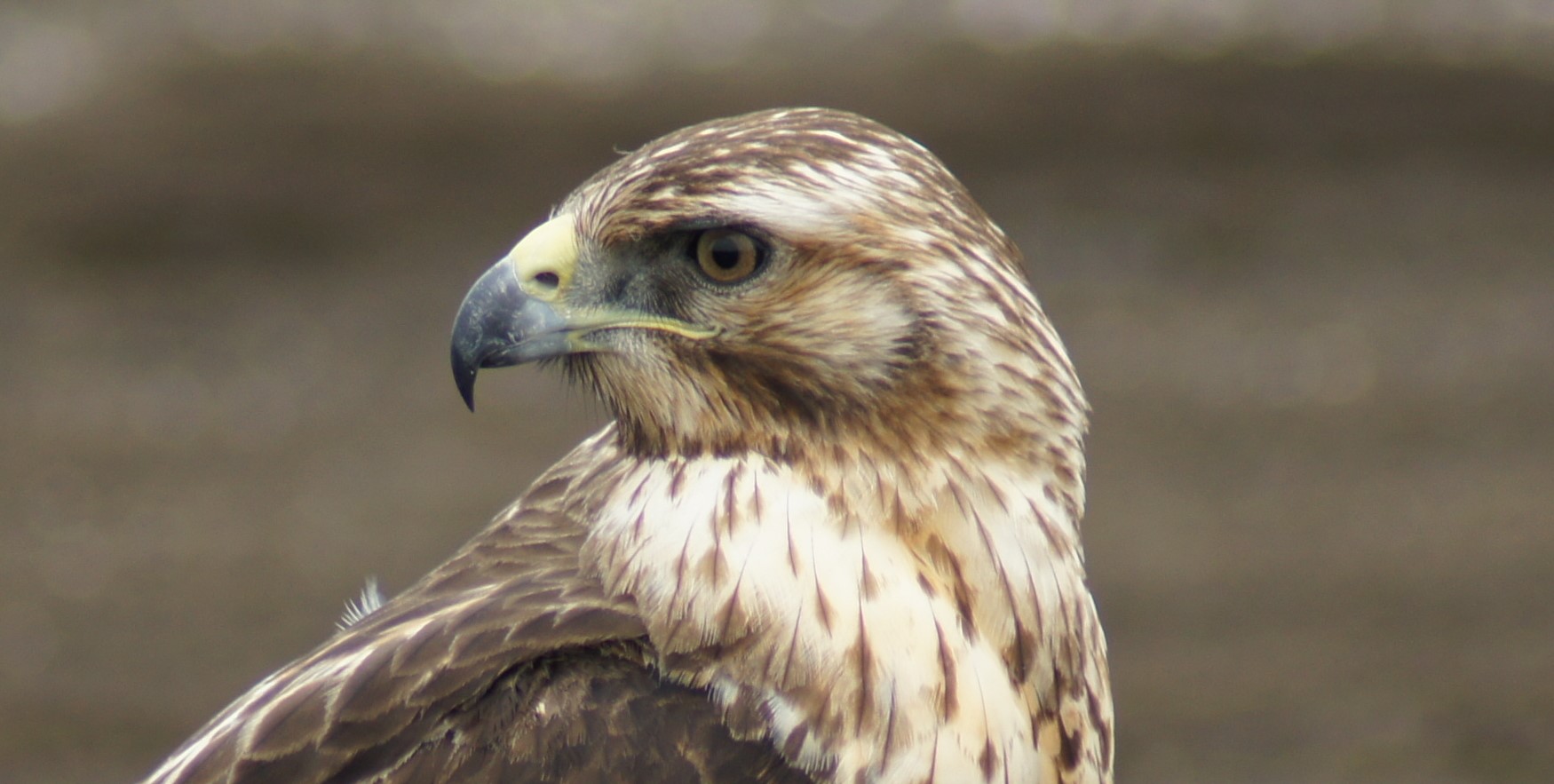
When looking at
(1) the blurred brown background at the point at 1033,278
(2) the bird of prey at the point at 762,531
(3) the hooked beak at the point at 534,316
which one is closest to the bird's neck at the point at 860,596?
(2) the bird of prey at the point at 762,531

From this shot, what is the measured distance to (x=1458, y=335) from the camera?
5.86 meters

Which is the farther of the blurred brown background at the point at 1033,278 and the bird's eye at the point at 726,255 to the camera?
the blurred brown background at the point at 1033,278

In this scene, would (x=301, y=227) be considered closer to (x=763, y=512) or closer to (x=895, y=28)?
(x=895, y=28)

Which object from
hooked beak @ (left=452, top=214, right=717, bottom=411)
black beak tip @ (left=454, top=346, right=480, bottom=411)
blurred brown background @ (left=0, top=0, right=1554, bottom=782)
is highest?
hooked beak @ (left=452, top=214, right=717, bottom=411)

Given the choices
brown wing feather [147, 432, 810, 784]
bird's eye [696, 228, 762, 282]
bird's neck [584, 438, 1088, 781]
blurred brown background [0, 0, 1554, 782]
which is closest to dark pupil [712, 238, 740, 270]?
bird's eye [696, 228, 762, 282]

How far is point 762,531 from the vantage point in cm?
216

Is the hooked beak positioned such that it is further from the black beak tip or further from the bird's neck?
the bird's neck

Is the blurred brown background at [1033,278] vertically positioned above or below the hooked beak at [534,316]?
below

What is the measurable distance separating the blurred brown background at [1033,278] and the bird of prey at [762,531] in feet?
10.2

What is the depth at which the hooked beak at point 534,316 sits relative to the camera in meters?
2.23

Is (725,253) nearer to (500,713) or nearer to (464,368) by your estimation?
(464,368)

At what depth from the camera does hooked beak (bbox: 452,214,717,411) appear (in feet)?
7.31

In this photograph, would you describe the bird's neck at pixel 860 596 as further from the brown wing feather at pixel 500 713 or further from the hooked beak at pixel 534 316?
the hooked beak at pixel 534 316

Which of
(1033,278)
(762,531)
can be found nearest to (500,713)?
(762,531)
